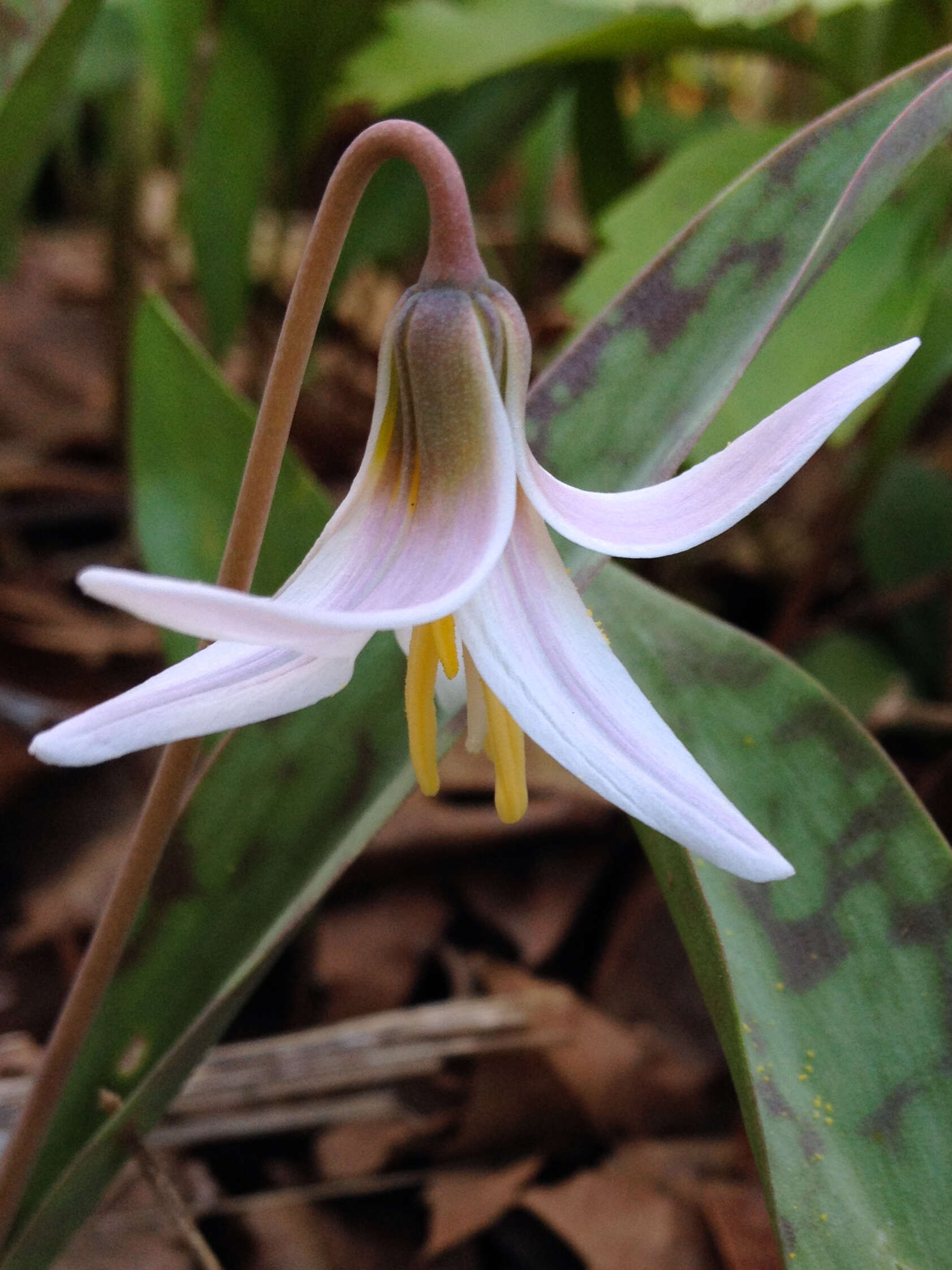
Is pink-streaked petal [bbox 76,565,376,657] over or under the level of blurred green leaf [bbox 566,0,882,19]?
under

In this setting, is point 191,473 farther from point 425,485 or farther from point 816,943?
point 816,943

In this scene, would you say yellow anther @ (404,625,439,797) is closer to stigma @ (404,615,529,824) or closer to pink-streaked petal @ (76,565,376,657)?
stigma @ (404,615,529,824)

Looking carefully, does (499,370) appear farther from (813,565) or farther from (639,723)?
(813,565)

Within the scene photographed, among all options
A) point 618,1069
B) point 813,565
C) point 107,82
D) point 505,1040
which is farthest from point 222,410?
point 107,82

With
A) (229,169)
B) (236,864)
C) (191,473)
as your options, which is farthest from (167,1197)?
(229,169)

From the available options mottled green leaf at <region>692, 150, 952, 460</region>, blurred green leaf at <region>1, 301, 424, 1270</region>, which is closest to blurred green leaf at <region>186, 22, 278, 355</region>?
mottled green leaf at <region>692, 150, 952, 460</region>

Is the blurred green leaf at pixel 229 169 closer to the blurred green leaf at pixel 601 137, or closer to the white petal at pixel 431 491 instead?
the blurred green leaf at pixel 601 137

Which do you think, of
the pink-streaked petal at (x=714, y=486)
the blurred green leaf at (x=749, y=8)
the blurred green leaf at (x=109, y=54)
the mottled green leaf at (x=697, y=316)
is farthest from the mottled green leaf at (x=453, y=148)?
the pink-streaked petal at (x=714, y=486)
